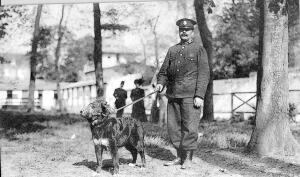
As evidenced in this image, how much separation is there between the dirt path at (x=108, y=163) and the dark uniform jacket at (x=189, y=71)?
1.11 metres

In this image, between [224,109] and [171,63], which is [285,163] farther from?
[224,109]

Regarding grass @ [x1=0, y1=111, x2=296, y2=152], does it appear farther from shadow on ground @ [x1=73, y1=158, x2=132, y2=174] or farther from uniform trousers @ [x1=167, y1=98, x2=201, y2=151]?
uniform trousers @ [x1=167, y1=98, x2=201, y2=151]

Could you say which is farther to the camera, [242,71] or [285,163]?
[242,71]

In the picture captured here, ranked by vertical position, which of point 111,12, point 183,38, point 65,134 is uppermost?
point 111,12

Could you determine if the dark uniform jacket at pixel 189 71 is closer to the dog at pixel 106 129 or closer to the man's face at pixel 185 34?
the man's face at pixel 185 34

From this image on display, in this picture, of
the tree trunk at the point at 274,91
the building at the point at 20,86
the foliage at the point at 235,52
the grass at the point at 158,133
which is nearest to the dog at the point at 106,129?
the grass at the point at 158,133

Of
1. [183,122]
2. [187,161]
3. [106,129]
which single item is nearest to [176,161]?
[187,161]

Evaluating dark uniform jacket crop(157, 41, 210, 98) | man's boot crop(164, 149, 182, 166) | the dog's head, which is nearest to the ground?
man's boot crop(164, 149, 182, 166)

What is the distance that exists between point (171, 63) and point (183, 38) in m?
0.43

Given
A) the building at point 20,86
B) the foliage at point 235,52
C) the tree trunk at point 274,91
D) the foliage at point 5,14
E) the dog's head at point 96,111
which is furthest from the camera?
the foliage at point 235,52

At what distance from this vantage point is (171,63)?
20.0 ft

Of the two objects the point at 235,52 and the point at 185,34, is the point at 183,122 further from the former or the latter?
the point at 235,52

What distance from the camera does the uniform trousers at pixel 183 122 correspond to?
5.82 meters

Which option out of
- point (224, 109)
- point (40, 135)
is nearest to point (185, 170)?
point (40, 135)
